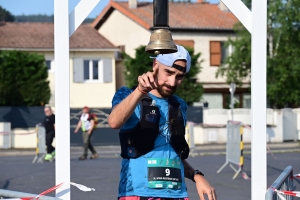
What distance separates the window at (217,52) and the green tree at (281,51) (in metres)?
6.54

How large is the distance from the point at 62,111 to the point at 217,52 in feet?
150

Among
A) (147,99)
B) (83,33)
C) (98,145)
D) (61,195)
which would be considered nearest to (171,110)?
(147,99)

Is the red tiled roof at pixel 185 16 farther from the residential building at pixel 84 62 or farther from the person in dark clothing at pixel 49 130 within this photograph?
the person in dark clothing at pixel 49 130

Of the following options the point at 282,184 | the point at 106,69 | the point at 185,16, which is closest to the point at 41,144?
the point at 282,184

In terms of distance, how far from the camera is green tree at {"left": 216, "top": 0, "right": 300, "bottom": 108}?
39.3 meters

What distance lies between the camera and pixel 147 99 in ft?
15.1

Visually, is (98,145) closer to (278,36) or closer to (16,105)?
(16,105)

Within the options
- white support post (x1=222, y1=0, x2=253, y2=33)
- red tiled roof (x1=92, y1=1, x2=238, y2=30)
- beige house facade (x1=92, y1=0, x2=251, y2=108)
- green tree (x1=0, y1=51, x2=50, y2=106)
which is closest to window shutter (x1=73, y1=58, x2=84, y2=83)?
beige house facade (x1=92, y1=0, x2=251, y2=108)

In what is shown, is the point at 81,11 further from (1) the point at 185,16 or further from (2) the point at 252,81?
(1) the point at 185,16

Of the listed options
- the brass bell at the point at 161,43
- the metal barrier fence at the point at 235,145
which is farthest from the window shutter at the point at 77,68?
the brass bell at the point at 161,43

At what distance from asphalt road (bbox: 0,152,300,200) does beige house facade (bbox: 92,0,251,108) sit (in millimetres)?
25570

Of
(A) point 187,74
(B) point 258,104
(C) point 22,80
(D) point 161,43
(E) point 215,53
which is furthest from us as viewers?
(E) point 215,53

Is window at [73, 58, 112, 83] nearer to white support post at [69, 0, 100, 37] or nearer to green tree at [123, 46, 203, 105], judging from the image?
green tree at [123, 46, 203, 105]

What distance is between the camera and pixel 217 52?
5038cm
